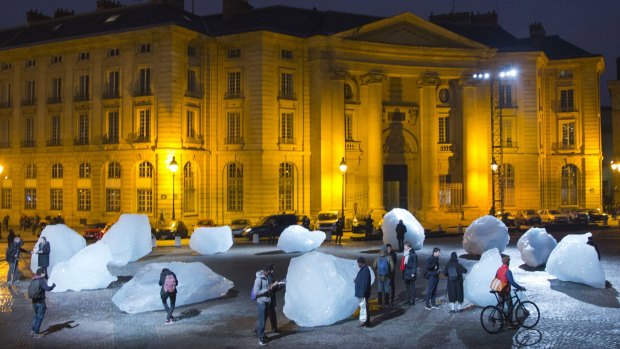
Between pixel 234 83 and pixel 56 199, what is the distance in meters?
17.8

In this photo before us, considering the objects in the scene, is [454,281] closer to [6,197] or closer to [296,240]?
[296,240]

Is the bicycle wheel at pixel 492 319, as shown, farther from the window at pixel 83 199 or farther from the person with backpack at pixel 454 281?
the window at pixel 83 199

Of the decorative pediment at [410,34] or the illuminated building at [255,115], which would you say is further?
the decorative pediment at [410,34]

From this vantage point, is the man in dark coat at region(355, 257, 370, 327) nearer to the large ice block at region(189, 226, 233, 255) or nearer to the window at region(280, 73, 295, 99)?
the large ice block at region(189, 226, 233, 255)

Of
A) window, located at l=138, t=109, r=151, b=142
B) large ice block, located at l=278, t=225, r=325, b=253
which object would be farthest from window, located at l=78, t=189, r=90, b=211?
large ice block, located at l=278, t=225, r=325, b=253

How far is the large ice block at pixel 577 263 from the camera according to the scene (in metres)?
22.3

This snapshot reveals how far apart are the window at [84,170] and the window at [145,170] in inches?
220

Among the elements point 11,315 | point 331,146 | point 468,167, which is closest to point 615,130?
point 468,167

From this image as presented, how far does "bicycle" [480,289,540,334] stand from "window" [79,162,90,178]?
144ft

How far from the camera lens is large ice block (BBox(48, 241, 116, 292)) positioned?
23.1 metres

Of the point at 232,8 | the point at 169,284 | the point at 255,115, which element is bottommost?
the point at 169,284

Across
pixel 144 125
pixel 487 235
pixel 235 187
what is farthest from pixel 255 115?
pixel 487 235

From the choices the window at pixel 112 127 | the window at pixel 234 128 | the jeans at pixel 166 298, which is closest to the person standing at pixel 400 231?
the jeans at pixel 166 298

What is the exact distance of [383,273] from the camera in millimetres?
19500
